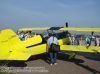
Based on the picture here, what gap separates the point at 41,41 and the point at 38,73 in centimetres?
315

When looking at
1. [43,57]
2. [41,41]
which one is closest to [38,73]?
[41,41]

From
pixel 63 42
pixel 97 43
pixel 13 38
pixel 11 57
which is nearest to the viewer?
pixel 11 57

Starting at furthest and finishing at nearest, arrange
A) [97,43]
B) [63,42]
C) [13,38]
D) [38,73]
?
[97,43], [63,42], [13,38], [38,73]

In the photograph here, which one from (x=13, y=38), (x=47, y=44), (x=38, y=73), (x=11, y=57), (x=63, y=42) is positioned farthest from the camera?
(x=63, y=42)

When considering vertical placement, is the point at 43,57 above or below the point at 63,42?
below

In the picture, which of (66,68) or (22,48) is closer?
(66,68)

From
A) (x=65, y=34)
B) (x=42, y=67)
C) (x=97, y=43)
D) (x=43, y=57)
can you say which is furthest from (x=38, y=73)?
(x=97, y=43)

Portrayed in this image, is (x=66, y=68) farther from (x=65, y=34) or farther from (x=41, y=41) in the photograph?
(x=65, y=34)

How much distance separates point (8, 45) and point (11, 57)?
0.73 meters

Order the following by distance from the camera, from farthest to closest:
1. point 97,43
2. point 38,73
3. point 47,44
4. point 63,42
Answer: point 97,43 → point 63,42 → point 47,44 → point 38,73

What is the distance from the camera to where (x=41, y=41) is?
39.3 ft

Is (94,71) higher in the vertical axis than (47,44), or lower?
lower

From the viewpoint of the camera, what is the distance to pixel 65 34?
1383 cm

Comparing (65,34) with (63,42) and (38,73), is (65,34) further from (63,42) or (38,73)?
(38,73)
